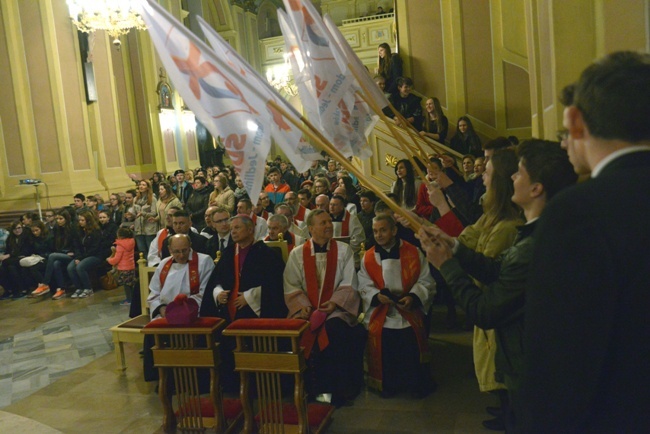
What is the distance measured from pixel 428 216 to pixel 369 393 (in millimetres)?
2469

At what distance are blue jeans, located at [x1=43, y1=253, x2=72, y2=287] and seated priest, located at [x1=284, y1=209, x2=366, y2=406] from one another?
236 inches

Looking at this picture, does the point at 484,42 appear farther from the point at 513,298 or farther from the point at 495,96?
the point at 513,298

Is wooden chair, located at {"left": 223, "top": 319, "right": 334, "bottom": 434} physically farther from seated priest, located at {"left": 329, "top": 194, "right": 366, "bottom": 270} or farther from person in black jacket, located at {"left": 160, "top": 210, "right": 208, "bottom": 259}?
seated priest, located at {"left": 329, "top": 194, "right": 366, "bottom": 270}

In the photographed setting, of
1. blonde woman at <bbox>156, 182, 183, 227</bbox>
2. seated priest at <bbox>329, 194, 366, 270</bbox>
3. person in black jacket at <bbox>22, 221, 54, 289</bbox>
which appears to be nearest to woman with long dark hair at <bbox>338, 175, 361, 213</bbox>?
seated priest at <bbox>329, 194, 366, 270</bbox>

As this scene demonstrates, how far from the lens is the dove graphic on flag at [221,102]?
120 inches

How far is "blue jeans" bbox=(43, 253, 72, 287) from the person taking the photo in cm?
906

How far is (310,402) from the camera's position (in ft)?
14.1

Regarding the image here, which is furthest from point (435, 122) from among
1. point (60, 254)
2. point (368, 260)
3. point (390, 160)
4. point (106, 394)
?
point (60, 254)

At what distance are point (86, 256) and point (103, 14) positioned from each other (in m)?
5.69

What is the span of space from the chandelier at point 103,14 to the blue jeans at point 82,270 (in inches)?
199

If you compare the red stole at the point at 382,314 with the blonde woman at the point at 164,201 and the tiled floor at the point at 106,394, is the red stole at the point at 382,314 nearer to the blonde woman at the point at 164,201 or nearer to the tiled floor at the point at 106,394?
the tiled floor at the point at 106,394

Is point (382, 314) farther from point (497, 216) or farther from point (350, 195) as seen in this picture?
point (350, 195)

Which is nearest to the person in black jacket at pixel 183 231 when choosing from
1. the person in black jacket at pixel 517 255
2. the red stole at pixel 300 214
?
the red stole at pixel 300 214

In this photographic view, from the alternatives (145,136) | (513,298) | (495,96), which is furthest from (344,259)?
(145,136)
